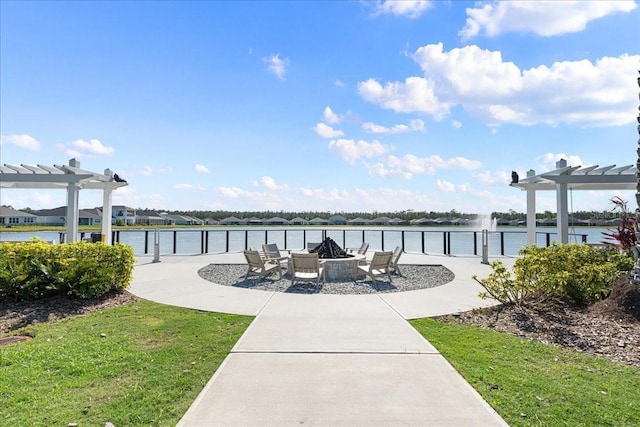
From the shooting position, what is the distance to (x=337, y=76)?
44.1 ft

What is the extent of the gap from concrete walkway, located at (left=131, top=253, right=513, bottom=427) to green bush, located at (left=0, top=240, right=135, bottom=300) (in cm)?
141

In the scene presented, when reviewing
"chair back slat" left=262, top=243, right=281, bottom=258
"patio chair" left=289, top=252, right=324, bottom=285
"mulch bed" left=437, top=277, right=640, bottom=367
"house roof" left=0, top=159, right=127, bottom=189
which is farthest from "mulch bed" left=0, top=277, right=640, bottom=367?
"house roof" left=0, top=159, right=127, bottom=189

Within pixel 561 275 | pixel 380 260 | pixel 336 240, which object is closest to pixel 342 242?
pixel 336 240

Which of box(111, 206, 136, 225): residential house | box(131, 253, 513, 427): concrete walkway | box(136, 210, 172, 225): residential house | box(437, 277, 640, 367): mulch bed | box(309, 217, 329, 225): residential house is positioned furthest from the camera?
box(309, 217, 329, 225): residential house

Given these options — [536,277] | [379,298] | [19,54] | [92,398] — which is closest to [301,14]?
[19,54]

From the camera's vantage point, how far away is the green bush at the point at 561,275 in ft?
17.6

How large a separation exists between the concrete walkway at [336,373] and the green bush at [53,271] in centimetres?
141

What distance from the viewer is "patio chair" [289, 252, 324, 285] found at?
7734 millimetres

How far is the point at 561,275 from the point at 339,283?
4400 mm

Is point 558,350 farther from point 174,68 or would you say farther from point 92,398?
point 174,68

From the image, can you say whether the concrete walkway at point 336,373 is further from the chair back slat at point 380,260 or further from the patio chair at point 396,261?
the patio chair at point 396,261

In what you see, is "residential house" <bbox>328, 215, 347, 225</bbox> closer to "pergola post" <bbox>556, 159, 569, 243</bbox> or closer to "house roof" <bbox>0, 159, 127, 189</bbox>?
"pergola post" <bbox>556, 159, 569, 243</bbox>

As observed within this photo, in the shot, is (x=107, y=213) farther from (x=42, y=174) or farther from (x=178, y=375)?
(x=178, y=375)

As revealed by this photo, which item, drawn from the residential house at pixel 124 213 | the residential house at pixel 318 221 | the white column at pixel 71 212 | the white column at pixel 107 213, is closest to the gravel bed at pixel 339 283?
the white column at pixel 71 212
